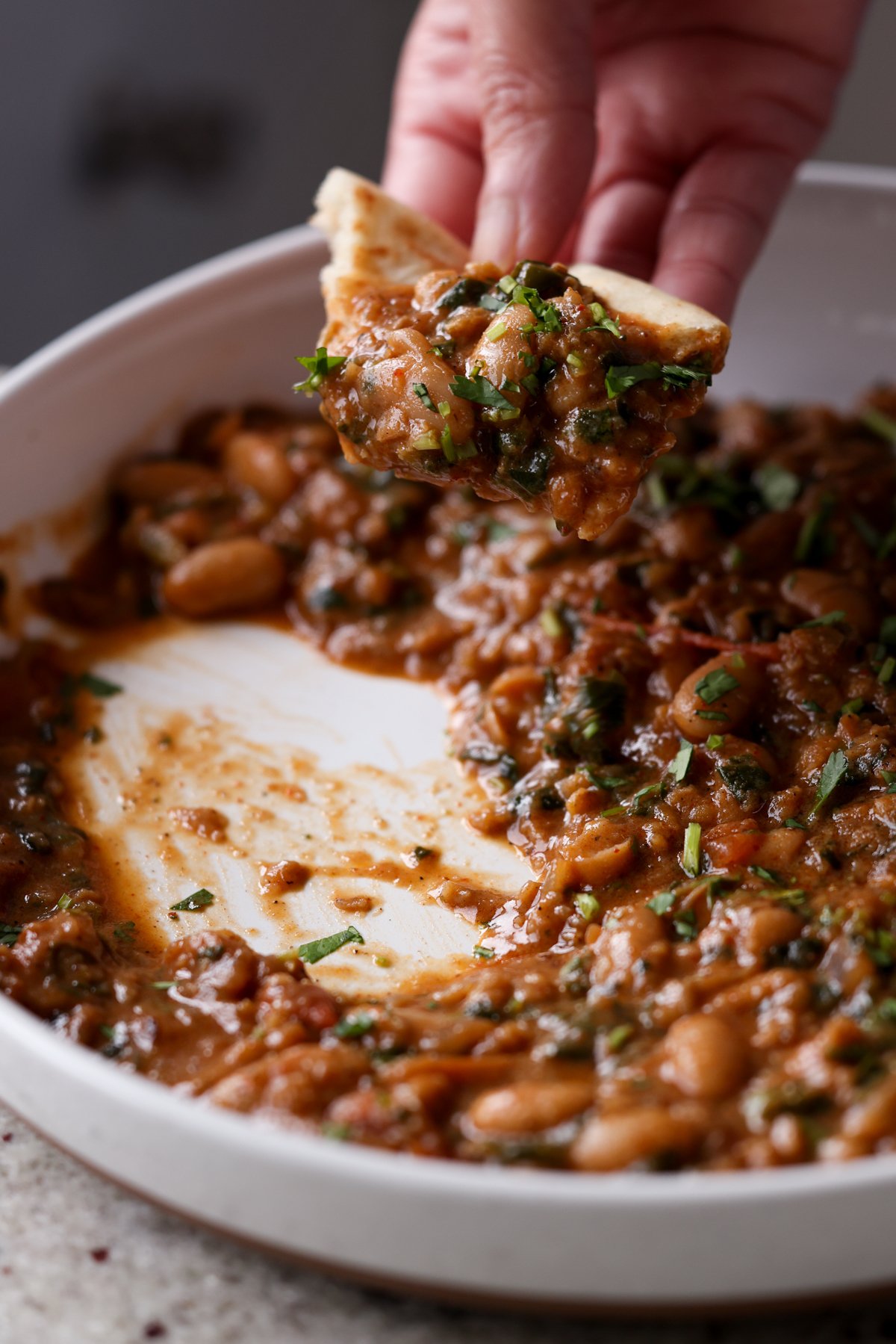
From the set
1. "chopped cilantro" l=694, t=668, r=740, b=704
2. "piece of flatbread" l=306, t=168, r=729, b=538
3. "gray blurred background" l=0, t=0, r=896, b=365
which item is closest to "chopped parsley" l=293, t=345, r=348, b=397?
"piece of flatbread" l=306, t=168, r=729, b=538

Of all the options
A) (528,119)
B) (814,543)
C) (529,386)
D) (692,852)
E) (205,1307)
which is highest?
(528,119)

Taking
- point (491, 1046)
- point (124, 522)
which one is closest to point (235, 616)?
point (124, 522)

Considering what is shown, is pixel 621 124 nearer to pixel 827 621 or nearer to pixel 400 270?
pixel 400 270

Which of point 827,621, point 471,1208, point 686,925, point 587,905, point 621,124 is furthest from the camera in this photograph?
point 621,124

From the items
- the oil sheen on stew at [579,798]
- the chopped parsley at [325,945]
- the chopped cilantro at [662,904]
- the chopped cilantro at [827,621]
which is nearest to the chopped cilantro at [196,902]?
the oil sheen on stew at [579,798]

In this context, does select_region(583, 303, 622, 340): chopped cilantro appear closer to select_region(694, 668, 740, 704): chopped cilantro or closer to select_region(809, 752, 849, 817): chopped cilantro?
select_region(694, 668, 740, 704): chopped cilantro

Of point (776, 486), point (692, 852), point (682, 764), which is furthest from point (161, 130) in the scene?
point (692, 852)

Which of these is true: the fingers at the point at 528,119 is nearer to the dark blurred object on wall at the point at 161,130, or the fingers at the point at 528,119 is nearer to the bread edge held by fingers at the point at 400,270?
the bread edge held by fingers at the point at 400,270
